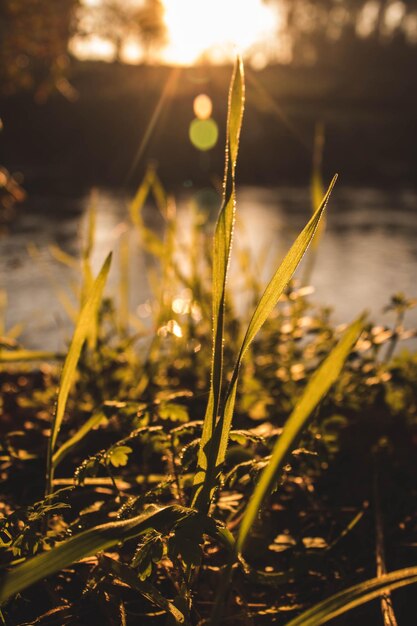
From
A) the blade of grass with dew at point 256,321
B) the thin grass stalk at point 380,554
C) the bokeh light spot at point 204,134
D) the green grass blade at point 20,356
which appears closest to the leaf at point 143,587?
the blade of grass with dew at point 256,321

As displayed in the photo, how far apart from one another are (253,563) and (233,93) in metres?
0.61

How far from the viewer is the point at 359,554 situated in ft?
2.78

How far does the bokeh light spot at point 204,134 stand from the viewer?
1391 centimetres

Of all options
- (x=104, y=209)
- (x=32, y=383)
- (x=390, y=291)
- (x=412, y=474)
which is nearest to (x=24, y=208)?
(x=104, y=209)

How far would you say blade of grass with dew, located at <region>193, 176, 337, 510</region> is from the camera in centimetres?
51

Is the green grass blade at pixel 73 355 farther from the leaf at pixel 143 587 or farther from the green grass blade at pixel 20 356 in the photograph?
the green grass blade at pixel 20 356

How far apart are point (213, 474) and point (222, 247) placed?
0.66ft

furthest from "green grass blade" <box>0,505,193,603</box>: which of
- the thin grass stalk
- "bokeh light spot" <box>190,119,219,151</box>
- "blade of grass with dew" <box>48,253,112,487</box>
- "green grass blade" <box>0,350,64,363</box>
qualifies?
"bokeh light spot" <box>190,119,219,151</box>

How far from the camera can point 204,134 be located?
14.6 metres

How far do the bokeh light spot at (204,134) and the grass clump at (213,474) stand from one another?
12.7m

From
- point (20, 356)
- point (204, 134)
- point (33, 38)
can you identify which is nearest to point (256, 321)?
point (20, 356)

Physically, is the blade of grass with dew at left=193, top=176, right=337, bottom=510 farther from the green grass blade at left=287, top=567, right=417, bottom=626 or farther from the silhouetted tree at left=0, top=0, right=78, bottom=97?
the silhouetted tree at left=0, top=0, right=78, bottom=97

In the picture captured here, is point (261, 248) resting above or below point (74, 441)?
above

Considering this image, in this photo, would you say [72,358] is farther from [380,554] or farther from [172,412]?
[380,554]
